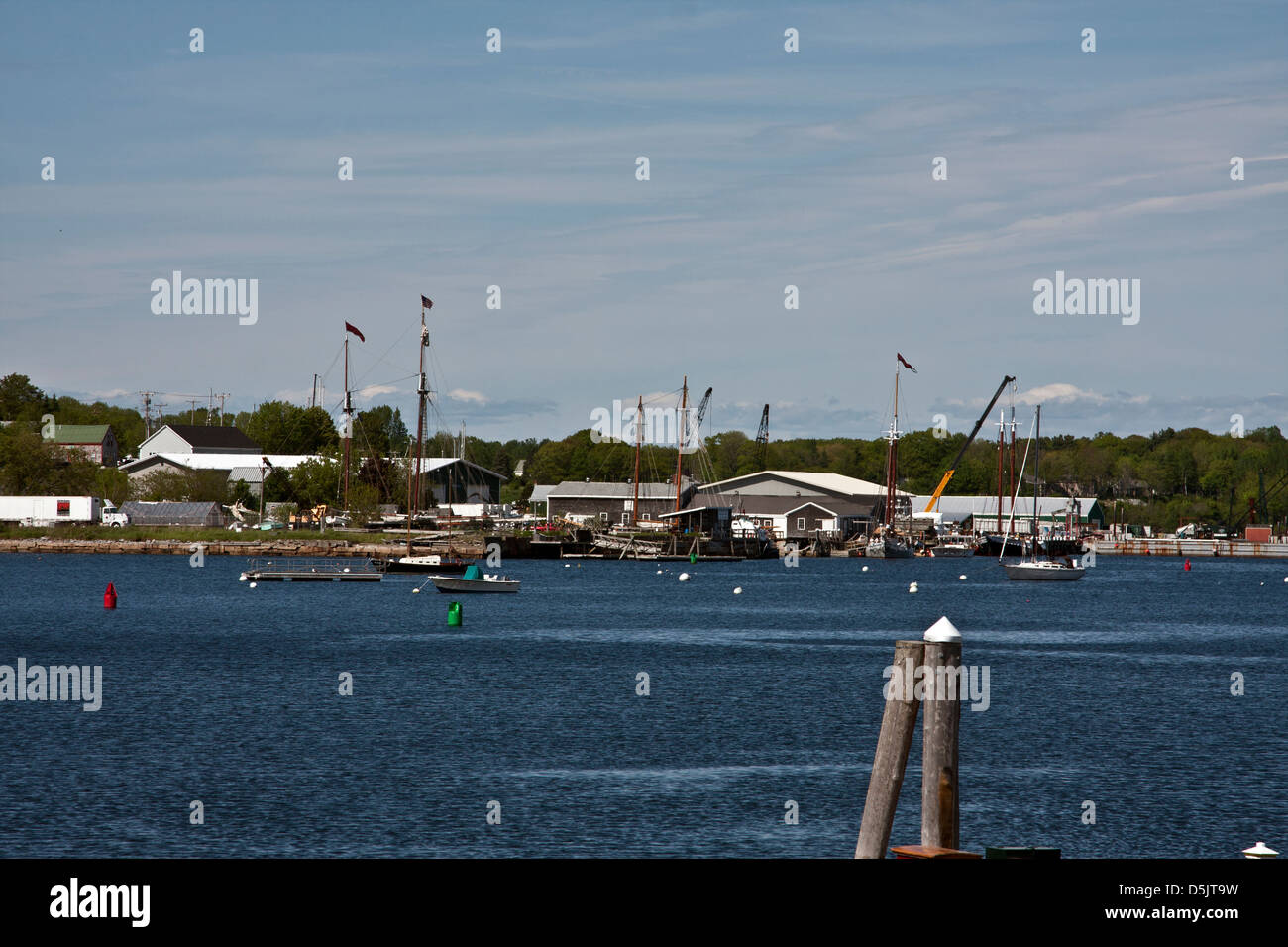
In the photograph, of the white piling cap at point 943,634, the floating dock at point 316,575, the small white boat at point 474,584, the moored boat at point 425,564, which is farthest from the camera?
the moored boat at point 425,564

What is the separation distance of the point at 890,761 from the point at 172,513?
192m

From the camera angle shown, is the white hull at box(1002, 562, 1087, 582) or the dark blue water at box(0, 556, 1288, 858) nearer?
the dark blue water at box(0, 556, 1288, 858)

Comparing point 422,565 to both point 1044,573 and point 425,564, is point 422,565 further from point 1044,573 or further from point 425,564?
point 1044,573

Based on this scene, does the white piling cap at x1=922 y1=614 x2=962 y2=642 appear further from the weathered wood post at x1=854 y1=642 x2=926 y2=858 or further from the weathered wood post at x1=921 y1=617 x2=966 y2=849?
the weathered wood post at x1=854 y1=642 x2=926 y2=858

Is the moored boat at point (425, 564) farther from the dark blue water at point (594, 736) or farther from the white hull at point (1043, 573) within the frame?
the white hull at point (1043, 573)

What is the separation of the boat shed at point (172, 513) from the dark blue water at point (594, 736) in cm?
11024

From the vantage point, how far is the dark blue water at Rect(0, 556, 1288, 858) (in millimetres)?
27422

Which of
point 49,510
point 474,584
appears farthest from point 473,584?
point 49,510

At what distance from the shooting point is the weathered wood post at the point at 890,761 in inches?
600

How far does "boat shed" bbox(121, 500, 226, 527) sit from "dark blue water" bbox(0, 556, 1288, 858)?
110242 mm

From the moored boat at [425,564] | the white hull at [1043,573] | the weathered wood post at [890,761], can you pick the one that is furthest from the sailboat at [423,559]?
the weathered wood post at [890,761]

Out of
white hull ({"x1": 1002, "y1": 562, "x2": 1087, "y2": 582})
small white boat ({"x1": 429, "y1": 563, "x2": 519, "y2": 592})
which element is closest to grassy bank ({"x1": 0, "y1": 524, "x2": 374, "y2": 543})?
small white boat ({"x1": 429, "y1": 563, "x2": 519, "y2": 592})
